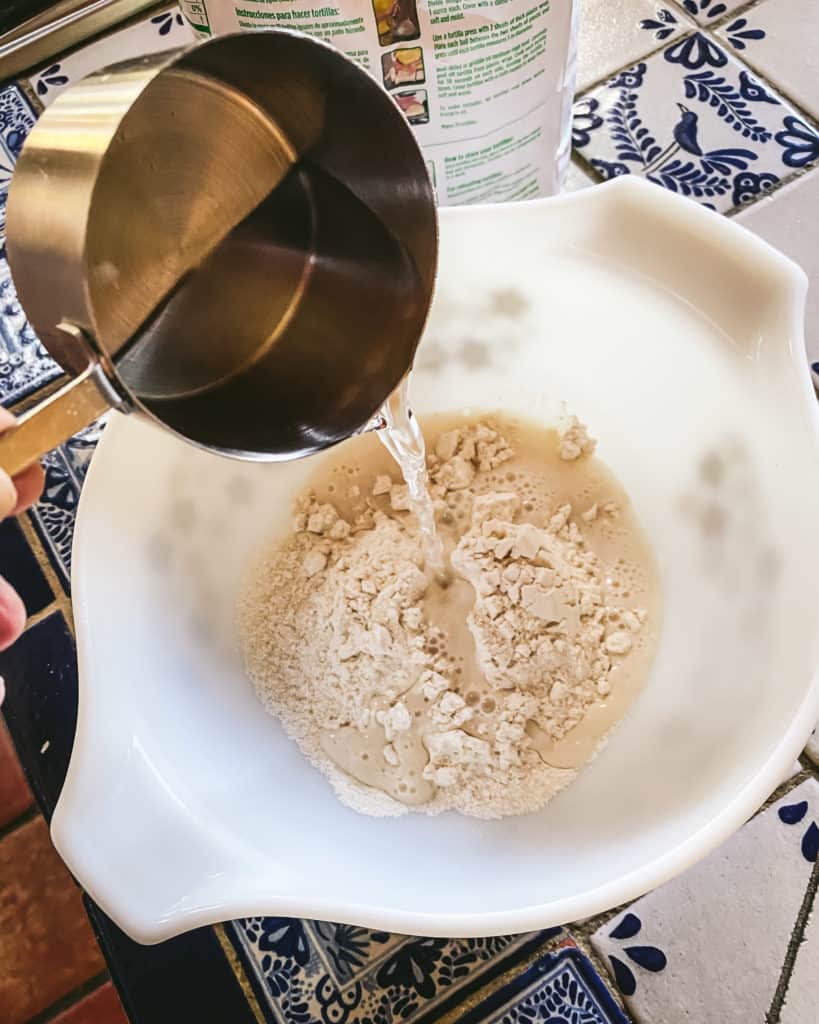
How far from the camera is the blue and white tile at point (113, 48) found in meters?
0.94

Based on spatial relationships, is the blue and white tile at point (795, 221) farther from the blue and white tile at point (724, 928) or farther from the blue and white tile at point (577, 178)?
the blue and white tile at point (724, 928)

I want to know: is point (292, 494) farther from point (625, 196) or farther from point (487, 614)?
point (625, 196)

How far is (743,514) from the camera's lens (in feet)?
2.05

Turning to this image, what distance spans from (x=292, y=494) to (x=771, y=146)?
0.53 meters

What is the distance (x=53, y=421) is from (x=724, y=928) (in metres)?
0.50

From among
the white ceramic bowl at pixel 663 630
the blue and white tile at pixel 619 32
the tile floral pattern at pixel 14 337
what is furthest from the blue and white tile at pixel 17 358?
the blue and white tile at pixel 619 32

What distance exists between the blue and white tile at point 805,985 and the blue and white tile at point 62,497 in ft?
1.90

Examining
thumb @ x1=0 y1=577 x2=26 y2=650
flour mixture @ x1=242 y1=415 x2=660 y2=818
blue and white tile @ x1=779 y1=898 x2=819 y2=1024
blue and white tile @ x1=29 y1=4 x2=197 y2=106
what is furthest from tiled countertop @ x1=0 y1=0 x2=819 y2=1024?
blue and white tile @ x1=29 y1=4 x2=197 y2=106

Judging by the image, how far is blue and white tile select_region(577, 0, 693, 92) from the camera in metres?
0.91

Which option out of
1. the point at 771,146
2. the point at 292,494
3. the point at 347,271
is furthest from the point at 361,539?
the point at 771,146

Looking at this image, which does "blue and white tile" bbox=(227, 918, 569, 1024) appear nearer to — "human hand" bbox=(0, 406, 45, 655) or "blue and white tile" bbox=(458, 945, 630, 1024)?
"blue and white tile" bbox=(458, 945, 630, 1024)

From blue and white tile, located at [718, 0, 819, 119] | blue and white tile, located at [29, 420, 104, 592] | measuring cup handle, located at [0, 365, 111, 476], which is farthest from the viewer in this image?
blue and white tile, located at [718, 0, 819, 119]

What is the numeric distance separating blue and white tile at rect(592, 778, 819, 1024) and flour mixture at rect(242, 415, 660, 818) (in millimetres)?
107

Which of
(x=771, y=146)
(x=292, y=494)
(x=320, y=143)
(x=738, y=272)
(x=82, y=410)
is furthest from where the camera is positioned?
(x=771, y=146)
